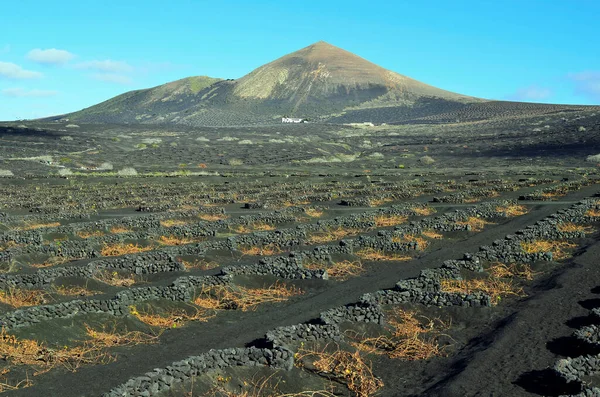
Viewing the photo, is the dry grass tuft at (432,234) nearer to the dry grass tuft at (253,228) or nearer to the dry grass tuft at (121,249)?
the dry grass tuft at (253,228)

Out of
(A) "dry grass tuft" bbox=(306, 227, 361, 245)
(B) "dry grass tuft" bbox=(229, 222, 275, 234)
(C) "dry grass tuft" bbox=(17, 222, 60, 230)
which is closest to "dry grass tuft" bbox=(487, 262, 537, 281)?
(A) "dry grass tuft" bbox=(306, 227, 361, 245)

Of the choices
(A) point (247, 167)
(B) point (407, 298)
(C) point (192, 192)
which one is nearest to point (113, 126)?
(A) point (247, 167)

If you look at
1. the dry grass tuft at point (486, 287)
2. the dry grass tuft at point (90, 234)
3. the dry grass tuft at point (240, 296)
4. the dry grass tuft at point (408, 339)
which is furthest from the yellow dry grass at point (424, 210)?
the dry grass tuft at point (408, 339)

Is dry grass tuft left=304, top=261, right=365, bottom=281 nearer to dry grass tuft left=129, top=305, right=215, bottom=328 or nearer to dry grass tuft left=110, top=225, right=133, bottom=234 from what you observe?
dry grass tuft left=129, top=305, right=215, bottom=328

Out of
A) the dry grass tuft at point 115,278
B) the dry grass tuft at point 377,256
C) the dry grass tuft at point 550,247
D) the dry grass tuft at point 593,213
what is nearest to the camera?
the dry grass tuft at point 115,278

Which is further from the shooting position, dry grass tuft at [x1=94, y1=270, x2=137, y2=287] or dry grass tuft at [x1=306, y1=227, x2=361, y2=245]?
dry grass tuft at [x1=306, y1=227, x2=361, y2=245]
